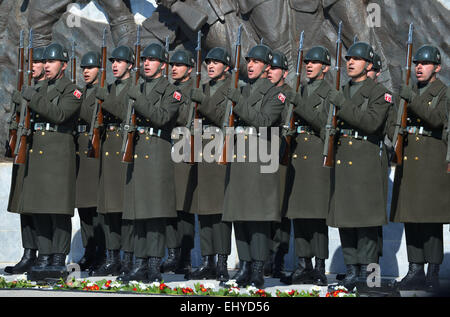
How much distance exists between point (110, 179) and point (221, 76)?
1.85 meters

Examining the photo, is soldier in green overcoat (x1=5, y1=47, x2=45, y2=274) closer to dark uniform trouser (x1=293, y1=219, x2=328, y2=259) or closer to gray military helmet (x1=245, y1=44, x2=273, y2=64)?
gray military helmet (x1=245, y1=44, x2=273, y2=64)

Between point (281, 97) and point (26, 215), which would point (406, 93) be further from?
point (26, 215)

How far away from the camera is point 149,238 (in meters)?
11.8

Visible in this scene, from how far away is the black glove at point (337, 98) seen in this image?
35.4 feet

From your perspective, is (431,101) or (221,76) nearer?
(431,101)

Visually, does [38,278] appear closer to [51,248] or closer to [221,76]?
[51,248]

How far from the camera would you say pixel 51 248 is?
1204 centimetres

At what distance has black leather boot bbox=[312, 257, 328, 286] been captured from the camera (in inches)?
475

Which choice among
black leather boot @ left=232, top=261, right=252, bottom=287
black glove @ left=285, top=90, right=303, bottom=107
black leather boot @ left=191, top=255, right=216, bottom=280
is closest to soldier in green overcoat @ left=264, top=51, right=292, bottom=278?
black leather boot @ left=191, top=255, right=216, bottom=280

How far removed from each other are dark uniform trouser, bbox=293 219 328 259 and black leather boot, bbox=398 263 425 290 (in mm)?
1010

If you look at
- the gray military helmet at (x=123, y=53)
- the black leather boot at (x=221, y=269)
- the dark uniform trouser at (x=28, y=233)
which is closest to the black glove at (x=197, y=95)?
the gray military helmet at (x=123, y=53)

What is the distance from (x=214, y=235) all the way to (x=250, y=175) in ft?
4.82

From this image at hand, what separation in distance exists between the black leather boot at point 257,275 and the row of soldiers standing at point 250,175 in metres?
0.01
